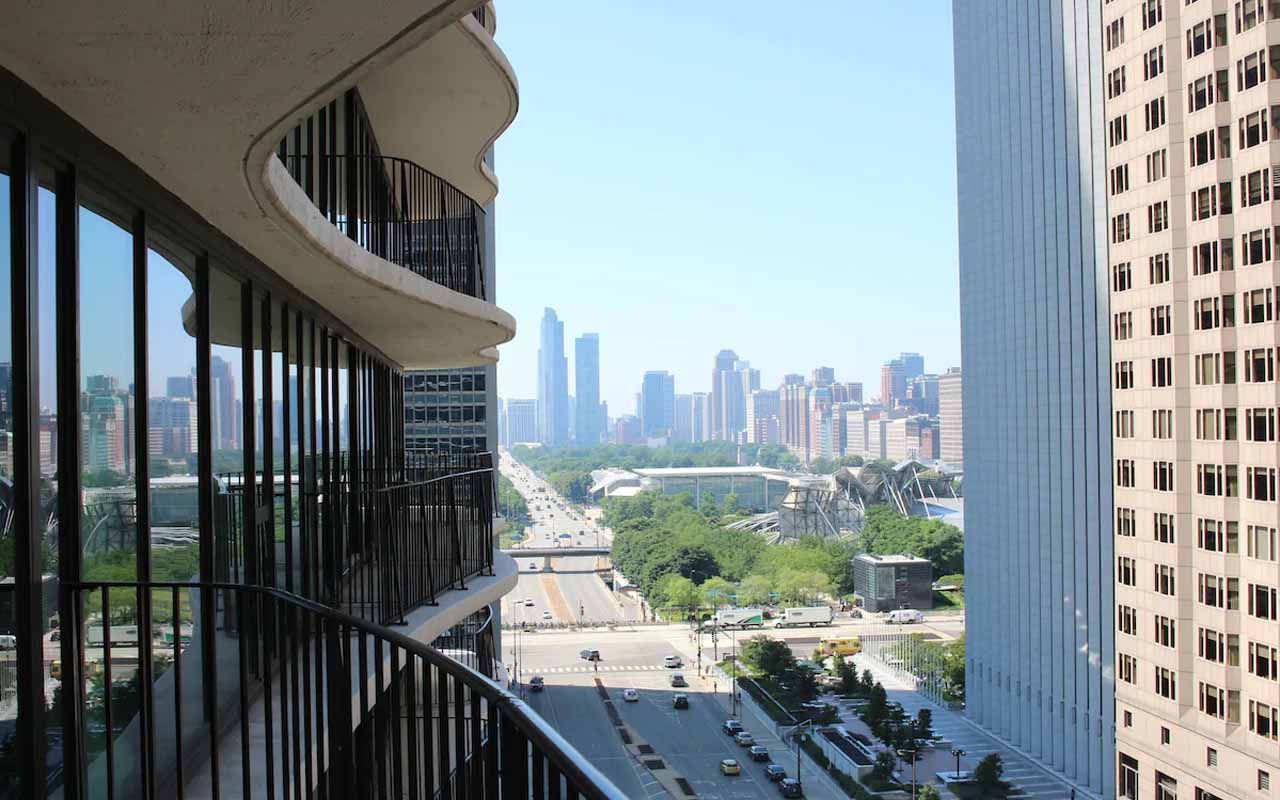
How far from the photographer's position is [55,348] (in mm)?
3484

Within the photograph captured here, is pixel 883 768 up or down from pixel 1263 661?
down

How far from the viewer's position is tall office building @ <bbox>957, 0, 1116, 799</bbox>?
46.2m

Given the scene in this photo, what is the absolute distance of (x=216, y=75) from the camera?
2.84 metres

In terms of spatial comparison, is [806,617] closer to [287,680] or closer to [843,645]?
[843,645]

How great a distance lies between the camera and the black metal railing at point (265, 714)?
7.82 ft

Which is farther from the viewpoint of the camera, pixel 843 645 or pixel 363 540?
pixel 843 645

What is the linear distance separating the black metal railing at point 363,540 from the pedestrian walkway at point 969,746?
36.9 m

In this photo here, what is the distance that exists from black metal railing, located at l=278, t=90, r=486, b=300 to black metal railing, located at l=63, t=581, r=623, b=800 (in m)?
3.60

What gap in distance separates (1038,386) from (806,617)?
27.5 metres

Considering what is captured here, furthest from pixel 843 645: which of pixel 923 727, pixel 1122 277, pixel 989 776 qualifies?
pixel 1122 277

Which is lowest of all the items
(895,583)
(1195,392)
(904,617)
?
(904,617)

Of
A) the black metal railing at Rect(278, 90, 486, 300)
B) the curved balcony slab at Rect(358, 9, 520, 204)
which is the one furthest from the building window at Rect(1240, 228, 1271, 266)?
the black metal railing at Rect(278, 90, 486, 300)

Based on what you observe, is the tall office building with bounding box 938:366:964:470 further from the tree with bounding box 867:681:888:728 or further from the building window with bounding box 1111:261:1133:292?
the building window with bounding box 1111:261:1133:292

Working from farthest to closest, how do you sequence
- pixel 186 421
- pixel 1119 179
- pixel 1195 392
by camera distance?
pixel 1119 179 < pixel 1195 392 < pixel 186 421
